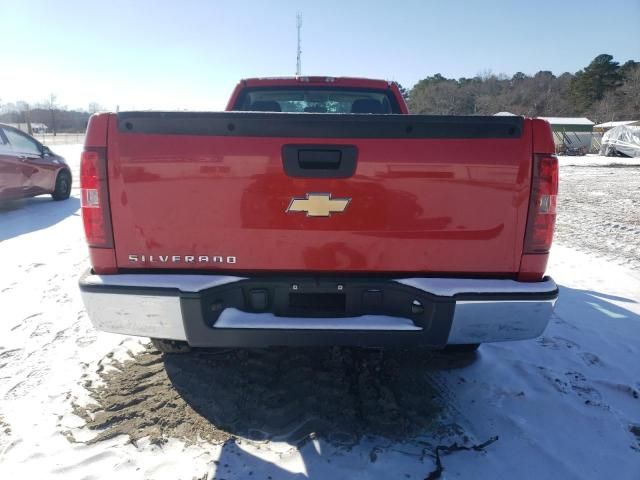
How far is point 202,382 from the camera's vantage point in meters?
2.81

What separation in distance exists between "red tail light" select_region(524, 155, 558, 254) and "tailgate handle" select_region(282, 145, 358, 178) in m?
0.92

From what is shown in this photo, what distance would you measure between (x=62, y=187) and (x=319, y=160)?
9602mm

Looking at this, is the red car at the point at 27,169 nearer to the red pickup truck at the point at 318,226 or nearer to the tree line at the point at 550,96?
the red pickup truck at the point at 318,226

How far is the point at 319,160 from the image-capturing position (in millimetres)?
2078

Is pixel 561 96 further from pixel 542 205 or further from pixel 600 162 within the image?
pixel 542 205

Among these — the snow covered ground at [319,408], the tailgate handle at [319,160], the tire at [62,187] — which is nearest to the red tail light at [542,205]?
the tailgate handle at [319,160]

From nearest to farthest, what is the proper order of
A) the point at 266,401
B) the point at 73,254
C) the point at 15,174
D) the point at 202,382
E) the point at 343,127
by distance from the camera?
the point at 343,127 → the point at 266,401 → the point at 202,382 → the point at 73,254 → the point at 15,174

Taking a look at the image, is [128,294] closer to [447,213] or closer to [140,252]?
[140,252]

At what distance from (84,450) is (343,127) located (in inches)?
85.4

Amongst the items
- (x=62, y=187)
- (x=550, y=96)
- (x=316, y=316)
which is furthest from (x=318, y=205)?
(x=550, y=96)

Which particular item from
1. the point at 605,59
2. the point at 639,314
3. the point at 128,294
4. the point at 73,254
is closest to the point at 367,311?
the point at 128,294

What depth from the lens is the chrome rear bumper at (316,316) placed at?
2102mm

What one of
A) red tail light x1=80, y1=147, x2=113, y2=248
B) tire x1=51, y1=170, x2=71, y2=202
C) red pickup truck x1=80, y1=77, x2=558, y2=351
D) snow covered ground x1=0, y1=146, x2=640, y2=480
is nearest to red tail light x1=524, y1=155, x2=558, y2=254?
red pickup truck x1=80, y1=77, x2=558, y2=351

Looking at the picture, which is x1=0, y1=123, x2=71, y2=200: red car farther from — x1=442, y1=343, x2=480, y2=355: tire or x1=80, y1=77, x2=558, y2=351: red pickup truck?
x1=442, y1=343, x2=480, y2=355: tire
